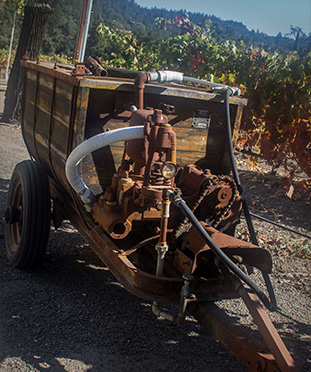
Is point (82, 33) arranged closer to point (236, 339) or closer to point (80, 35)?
point (80, 35)

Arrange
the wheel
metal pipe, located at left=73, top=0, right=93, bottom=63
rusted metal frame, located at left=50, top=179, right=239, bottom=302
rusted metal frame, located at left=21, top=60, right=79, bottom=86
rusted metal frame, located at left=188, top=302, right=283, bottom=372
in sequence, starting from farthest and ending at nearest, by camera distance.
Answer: metal pipe, located at left=73, top=0, right=93, bottom=63 < the wheel < rusted metal frame, located at left=21, top=60, right=79, bottom=86 < rusted metal frame, located at left=50, top=179, right=239, bottom=302 < rusted metal frame, located at left=188, top=302, right=283, bottom=372

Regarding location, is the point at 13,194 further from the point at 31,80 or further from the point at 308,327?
the point at 308,327

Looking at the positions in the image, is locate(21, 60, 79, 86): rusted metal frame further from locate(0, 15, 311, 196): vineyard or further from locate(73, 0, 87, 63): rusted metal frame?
locate(73, 0, 87, 63): rusted metal frame

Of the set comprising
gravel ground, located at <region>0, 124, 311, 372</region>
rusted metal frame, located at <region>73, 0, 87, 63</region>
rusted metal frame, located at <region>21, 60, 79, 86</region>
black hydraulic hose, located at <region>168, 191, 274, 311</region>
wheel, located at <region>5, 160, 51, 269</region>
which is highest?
rusted metal frame, located at <region>73, 0, 87, 63</region>

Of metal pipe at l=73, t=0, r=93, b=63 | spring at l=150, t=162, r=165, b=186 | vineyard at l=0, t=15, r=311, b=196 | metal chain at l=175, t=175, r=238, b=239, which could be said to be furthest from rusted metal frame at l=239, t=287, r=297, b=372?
metal pipe at l=73, t=0, r=93, b=63

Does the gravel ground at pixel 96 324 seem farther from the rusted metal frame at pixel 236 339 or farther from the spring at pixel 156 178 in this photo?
the spring at pixel 156 178

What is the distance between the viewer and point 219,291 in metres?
3.02

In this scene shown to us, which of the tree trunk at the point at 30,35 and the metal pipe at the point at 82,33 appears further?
the tree trunk at the point at 30,35

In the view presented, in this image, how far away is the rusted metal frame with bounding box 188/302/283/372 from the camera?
2.42 meters

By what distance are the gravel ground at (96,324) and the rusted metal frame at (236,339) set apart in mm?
494

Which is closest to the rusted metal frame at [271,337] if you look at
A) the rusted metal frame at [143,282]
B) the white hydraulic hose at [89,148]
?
the rusted metal frame at [143,282]

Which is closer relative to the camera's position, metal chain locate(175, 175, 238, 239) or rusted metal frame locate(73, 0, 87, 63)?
metal chain locate(175, 175, 238, 239)

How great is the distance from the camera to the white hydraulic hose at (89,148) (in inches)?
116

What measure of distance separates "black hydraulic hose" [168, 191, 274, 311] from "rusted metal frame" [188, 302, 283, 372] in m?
0.23
